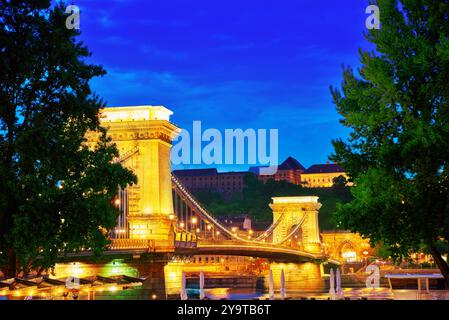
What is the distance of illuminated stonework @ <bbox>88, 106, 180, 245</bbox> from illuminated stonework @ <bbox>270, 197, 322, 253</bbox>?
208 ft

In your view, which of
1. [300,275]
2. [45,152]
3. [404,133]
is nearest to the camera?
[404,133]

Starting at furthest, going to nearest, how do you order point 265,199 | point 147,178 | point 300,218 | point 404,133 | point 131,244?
point 265,199 → point 300,218 → point 147,178 → point 131,244 → point 404,133

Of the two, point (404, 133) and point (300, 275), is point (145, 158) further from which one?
point (300, 275)

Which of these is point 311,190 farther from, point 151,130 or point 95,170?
point 95,170

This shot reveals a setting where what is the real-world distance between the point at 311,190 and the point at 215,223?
110736 mm

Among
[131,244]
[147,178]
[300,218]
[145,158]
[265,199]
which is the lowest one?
[131,244]

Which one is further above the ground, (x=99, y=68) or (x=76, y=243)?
(x=99, y=68)

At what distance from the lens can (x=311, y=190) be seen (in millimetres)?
182750

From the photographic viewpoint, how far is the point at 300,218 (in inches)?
4560

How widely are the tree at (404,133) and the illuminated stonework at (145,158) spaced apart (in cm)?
2982

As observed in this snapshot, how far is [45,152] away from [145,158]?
97.5ft

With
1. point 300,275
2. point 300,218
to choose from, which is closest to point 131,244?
point 300,275
